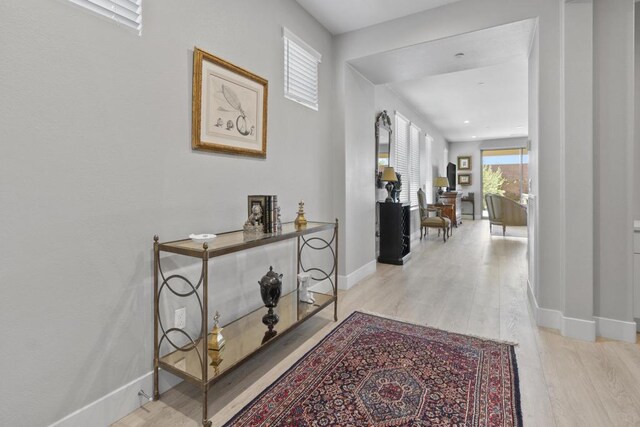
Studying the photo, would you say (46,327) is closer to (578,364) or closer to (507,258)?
(578,364)

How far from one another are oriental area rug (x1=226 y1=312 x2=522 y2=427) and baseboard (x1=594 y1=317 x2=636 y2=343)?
0.78 meters

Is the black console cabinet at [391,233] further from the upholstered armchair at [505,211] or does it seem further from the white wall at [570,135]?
the upholstered armchair at [505,211]

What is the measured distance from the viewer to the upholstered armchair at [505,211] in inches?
267

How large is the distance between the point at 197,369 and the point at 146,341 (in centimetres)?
32

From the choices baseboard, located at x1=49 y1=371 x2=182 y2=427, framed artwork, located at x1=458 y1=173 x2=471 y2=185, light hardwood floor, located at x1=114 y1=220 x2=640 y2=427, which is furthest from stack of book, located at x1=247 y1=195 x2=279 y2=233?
framed artwork, located at x1=458 y1=173 x2=471 y2=185

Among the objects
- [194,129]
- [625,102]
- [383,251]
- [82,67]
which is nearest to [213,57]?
[194,129]

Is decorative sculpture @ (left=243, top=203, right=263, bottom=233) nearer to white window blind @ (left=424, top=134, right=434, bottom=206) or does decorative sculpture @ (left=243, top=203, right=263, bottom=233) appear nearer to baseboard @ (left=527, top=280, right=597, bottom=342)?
baseboard @ (left=527, top=280, right=597, bottom=342)

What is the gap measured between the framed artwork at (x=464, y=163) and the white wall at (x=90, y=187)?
10.6 meters

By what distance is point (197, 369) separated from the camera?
5.19 ft

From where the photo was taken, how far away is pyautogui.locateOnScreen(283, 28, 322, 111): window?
8.93ft

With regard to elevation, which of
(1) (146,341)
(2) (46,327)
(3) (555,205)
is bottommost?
(1) (146,341)

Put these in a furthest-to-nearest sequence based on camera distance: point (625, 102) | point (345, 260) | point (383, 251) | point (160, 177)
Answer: point (383, 251) → point (345, 260) → point (625, 102) → point (160, 177)

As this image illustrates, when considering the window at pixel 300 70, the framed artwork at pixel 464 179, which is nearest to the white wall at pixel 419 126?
the framed artwork at pixel 464 179

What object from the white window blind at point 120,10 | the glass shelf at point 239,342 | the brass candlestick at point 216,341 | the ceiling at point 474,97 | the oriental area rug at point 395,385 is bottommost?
the oriental area rug at point 395,385
